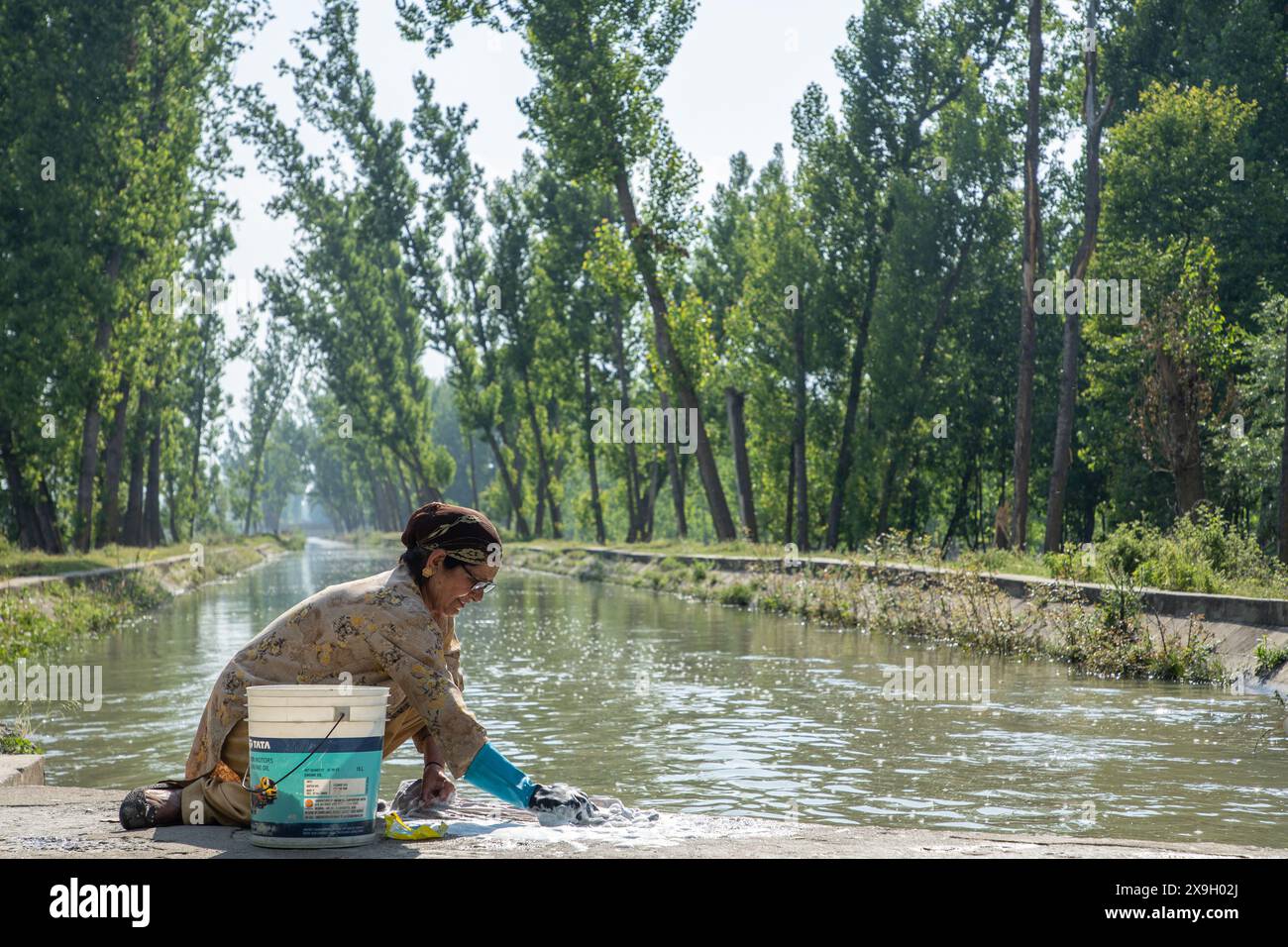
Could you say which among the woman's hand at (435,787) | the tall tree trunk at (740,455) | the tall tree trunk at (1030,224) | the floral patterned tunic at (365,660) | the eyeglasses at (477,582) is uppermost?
the tall tree trunk at (1030,224)

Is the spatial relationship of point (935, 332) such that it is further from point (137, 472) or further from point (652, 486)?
point (137, 472)

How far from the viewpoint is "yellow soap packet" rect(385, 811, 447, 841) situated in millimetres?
6141

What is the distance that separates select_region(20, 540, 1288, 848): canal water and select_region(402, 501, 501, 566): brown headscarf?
372 cm

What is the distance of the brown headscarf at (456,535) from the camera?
646 centimetres

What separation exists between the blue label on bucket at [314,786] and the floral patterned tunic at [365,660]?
1.47 feet

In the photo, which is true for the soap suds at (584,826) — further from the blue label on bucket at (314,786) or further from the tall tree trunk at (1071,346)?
the tall tree trunk at (1071,346)

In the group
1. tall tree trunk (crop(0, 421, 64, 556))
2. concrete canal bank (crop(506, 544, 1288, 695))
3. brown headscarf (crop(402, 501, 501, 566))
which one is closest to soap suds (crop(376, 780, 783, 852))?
brown headscarf (crop(402, 501, 501, 566))

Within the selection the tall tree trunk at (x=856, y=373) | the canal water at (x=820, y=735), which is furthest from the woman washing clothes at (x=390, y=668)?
the tall tree trunk at (x=856, y=373)

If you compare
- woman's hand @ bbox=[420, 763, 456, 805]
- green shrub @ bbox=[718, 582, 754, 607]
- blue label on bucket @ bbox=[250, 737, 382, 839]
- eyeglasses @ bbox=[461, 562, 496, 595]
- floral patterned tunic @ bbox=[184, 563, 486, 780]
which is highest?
eyeglasses @ bbox=[461, 562, 496, 595]

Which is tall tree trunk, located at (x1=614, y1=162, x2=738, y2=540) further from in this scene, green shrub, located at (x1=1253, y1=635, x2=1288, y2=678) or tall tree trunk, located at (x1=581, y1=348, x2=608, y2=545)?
green shrub, located at (x1=1253, y1=635, x2=1288, y2=678)

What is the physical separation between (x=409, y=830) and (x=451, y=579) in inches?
41.6

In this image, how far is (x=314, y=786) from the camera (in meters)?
5.88
